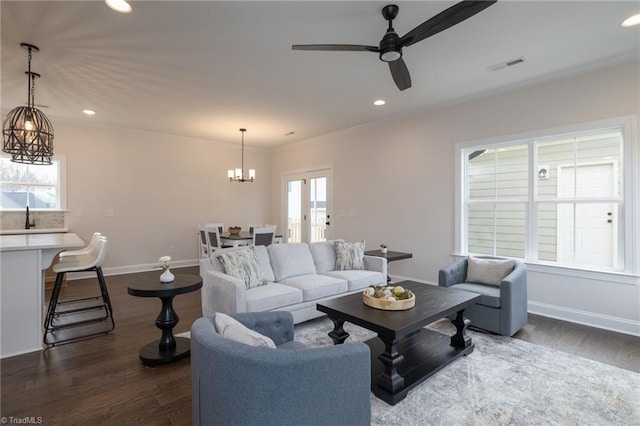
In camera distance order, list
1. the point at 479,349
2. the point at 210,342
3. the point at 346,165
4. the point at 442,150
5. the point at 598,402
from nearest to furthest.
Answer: the point at 210,342, the point at 598,402, the point at 479,349, the point at 442,150, the point at 346,165

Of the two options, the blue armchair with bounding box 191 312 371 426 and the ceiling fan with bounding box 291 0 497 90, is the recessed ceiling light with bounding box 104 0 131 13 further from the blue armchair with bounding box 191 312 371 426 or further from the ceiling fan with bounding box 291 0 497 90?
the blue armchair with bounding box 191 312 371 426

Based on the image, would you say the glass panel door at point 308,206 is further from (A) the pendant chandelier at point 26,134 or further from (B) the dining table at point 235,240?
(A) the pendant chandelier at point 26,134

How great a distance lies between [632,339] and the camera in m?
3.09

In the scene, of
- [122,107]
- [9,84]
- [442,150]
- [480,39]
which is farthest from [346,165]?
[9,84]

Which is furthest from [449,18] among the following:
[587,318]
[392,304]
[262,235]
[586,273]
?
[262,235]

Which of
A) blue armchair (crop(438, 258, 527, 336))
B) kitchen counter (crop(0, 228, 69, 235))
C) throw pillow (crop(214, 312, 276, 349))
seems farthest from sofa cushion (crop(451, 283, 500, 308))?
kitchen counter (crop(0, 228, 69, 235))

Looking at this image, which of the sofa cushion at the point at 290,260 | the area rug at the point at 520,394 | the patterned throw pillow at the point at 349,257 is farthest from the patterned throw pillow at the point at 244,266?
the area rug at the point at 520,394

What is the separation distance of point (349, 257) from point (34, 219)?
5432 mm

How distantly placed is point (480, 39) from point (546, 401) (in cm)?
308

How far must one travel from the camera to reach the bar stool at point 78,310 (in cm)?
312

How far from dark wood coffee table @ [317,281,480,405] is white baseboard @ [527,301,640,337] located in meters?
1.76

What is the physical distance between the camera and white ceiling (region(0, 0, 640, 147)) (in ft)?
8.16

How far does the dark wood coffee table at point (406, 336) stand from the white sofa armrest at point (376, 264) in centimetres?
93

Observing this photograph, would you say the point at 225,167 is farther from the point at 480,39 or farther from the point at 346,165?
the point at 480,39
